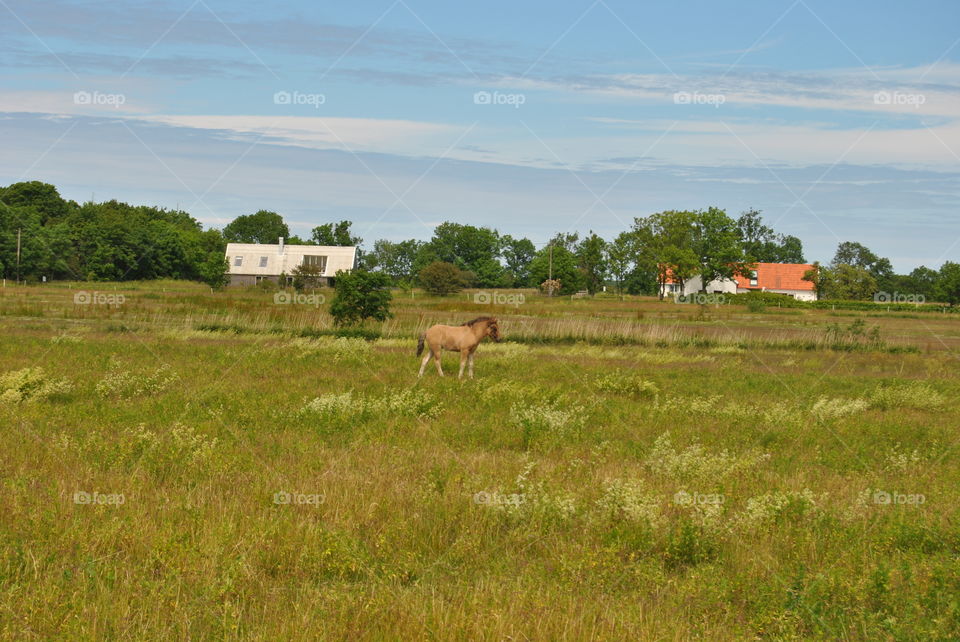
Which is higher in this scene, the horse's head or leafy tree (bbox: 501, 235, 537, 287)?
leafy tree (bbox: 501, 235, 537, 287)

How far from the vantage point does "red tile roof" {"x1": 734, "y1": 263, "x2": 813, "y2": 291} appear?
13638 cm

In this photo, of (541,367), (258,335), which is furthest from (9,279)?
(541,367)

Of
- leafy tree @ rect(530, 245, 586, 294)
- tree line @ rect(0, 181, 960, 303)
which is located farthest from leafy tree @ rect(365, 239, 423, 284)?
leafy tree @ rect(530, 245, 586, 294)

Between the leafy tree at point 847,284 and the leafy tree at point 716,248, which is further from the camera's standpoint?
the leafy tree at point 847,284

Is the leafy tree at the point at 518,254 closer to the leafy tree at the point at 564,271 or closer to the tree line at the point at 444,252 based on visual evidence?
the tree line at the point at 444,252

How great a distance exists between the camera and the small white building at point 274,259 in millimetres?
102438

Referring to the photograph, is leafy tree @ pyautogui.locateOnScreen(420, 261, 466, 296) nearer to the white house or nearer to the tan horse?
the white house

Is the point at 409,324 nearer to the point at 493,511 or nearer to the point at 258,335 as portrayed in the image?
the point at 258,335

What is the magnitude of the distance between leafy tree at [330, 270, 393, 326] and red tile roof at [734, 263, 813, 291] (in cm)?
10716

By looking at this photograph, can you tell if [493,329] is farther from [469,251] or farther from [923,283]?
[923,283]

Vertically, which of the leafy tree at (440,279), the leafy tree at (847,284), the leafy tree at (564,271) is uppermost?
the leafy tree at (847,284)

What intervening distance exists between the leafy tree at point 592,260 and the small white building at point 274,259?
109 ft

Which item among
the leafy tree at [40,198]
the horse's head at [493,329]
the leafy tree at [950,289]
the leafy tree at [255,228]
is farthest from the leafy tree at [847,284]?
the leafy tree at [40,198]

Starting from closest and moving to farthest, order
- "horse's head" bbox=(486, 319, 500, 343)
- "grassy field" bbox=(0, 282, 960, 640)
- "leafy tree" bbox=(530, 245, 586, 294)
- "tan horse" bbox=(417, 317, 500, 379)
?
"grassy field" bbox=(0, 282, 960, 640), "tan horse" bbox=(417, 317, 500, 379), "horse's head" bbox=(486, 319, 500, 343), "leafy tree" bbox=(530, 245, 586, 294)
